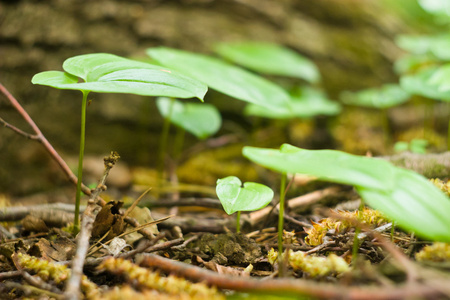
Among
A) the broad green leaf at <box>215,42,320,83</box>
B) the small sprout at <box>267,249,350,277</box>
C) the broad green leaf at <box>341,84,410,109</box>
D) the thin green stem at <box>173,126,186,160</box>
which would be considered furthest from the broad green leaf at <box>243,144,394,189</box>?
the broad green leaf at <box>341,84,410,109</box>

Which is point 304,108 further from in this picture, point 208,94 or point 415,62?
point 415,62

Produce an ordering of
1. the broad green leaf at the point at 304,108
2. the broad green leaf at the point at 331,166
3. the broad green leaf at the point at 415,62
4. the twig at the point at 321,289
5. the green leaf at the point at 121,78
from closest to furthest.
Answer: the twig at the point at 321,289 → the broad green leaf at the point at 331,166 → the green leaf at the point at 121,78 → the broad green leaf at the point at 304,108 → the broad green leaf at the point at 415,62

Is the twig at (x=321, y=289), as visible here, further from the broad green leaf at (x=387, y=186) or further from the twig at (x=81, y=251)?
the twig at (x=81, y=251)

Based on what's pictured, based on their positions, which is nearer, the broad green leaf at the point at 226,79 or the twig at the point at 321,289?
the twig at the point at 321,289

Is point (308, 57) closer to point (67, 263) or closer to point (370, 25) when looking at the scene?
point (370, 25)

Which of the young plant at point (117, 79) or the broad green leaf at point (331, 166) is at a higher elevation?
the young plant at point (117, 79)

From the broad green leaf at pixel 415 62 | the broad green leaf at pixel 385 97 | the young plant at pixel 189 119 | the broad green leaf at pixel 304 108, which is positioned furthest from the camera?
the broad green leaf at pixel 415 62

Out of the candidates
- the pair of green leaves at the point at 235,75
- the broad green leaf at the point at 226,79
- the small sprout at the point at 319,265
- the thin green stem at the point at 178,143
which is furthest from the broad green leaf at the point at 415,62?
the small sprout at the point at 319,265

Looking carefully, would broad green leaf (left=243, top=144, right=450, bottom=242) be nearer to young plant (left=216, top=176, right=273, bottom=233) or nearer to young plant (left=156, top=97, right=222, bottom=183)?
Answer: young plant (left=216, top=176, right=273, bottom=233)

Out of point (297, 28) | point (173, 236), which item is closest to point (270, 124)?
point (297, 28)
